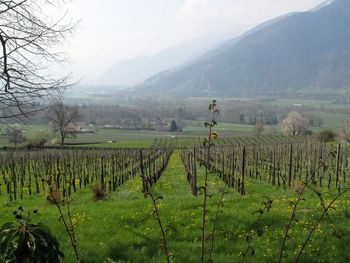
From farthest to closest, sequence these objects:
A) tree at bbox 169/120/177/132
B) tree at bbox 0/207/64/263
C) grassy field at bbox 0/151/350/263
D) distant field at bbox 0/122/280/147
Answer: tree at bbox 169/120/177/132, distant field at bbox 0/122/280/147, grassy field at bbox 0/151/350/263, tree at bbox 0/207/64/263

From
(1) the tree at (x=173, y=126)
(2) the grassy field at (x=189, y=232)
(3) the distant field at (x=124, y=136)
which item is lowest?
(3) the distant field at (x=124, y=136)

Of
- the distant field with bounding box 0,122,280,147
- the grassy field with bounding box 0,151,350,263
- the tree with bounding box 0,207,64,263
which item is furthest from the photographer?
the distant field with bounding box 0,122,280,147

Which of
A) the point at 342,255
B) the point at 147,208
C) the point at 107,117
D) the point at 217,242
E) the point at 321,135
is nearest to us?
the point at 342,255

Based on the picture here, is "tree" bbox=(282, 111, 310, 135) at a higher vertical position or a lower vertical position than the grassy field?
lower

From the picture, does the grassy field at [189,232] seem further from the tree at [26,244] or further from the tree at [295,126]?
the tree at [295,126]

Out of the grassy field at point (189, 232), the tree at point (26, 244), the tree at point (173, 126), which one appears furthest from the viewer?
the tree at point (173, 126)

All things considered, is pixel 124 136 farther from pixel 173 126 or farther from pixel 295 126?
pixel 295 126

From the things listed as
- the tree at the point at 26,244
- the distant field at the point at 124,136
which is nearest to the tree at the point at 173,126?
the distant field at the point at 124,136

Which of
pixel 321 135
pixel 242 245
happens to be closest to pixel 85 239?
pixel 242 245

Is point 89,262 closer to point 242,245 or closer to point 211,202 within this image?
point 242,245

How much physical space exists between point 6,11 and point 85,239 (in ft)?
17.0

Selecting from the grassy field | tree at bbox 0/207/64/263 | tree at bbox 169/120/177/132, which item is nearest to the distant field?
tree at bbox 169/120/177/132

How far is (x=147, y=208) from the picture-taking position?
1084 cm

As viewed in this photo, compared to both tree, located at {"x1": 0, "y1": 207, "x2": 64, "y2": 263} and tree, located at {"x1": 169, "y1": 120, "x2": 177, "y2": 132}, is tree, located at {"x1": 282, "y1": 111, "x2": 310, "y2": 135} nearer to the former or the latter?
tree, located at {"x1": 169, "y1": 120, "x2": 177, "y2": 132}
